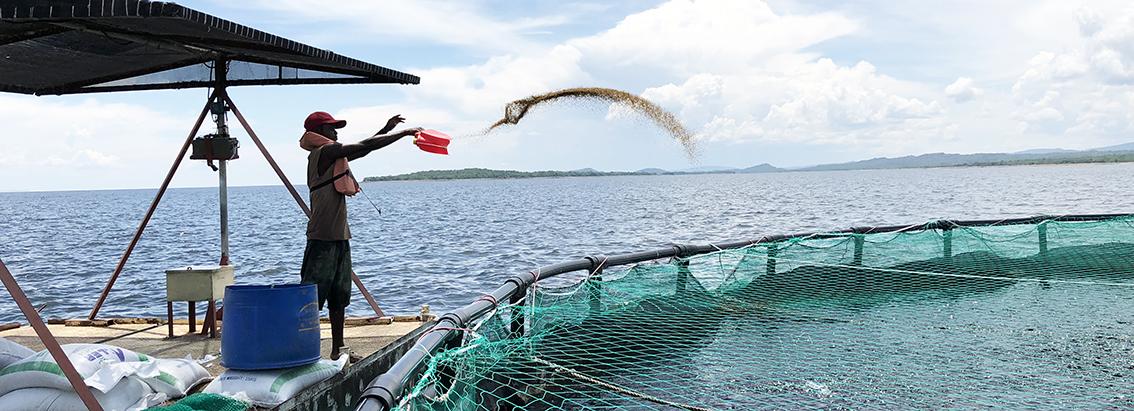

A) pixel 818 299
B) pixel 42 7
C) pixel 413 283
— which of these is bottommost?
pixel 413 283

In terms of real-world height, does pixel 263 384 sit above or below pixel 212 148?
below

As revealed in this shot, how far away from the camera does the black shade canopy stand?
4.52 meters

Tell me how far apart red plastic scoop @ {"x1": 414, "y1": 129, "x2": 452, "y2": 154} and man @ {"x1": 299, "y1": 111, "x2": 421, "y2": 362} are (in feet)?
0.18

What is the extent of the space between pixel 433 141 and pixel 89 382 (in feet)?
8.28

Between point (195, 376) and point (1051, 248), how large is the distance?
9.07 m

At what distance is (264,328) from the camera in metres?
5.49

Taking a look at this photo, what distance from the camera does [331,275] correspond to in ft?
21.3

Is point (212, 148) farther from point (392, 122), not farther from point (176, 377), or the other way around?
point (176, 377)

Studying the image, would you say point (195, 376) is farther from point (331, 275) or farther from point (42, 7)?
point (42, 7)

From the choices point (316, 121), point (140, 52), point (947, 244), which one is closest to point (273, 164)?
point (140, 52)

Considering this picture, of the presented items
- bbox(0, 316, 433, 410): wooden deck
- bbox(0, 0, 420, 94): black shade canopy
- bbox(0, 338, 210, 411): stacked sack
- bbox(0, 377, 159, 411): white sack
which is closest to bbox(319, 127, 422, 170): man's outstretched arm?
bbox(0, 0, 420, 94): black shade canopy

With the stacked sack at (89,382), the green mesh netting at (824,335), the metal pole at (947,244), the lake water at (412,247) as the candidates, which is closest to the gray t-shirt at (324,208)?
the stacked sack at (89,382)

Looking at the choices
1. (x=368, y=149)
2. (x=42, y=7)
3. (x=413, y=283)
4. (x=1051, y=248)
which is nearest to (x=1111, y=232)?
(x=1051, y=248)

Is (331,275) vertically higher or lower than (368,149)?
lower
